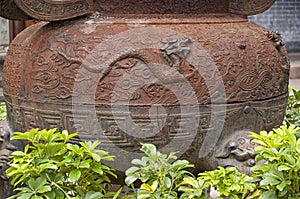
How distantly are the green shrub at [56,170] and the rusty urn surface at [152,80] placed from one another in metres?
0.22

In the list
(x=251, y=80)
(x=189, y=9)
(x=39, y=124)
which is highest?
(x=189, y=9)

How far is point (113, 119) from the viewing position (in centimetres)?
208

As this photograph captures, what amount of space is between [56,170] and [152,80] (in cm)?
41

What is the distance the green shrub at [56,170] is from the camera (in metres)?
1.79

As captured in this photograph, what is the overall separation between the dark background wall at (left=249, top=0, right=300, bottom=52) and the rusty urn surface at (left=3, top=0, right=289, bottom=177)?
633 cm

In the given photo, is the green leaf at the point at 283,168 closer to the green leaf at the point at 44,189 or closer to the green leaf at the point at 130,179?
the green leaf at the point at 130,179

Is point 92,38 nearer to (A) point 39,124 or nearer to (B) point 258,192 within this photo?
(A) point 39,124

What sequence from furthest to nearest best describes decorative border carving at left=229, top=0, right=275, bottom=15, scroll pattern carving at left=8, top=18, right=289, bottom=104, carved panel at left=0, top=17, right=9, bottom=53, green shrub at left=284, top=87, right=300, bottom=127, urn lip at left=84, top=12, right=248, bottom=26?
carved panel at left=0, top=17, right=9, bottom=53 → green shrub at left=284, top=87, right=300, bottom=127 → decorative border carving at left=229, top=0, right=275, bottom=15 → urn lip at left=84, top=12, right=248, bottom=26 → scroll pattern carving at left=8, top=18, right=289, bottom=104

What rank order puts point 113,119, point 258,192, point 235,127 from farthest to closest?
point 235,127
point 113,119
point 258,192

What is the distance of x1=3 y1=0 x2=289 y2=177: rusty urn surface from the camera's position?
6.81ft

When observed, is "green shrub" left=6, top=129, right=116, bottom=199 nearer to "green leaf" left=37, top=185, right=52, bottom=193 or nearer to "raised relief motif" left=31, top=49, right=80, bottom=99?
"green leaf" left=37, top=185, right=52, bottom=193

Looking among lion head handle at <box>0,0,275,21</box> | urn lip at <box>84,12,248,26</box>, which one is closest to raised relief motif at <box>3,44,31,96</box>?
lion head handle at <box>0,0,275,21</box>

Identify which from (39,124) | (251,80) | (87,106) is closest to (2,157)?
(39,124)

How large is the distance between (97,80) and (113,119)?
12 centimetres
